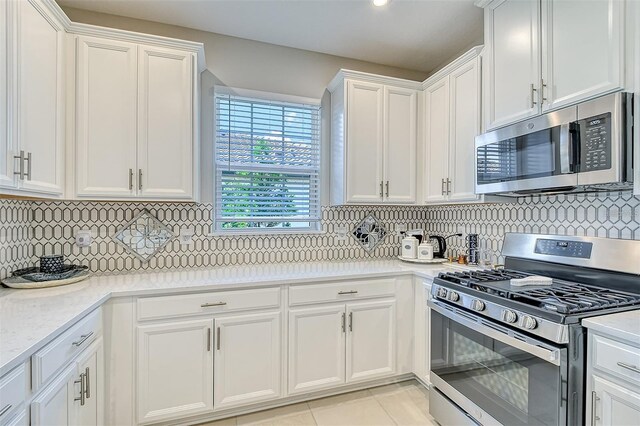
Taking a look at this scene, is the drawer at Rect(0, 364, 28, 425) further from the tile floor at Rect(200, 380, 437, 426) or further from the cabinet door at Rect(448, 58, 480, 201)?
the cabinet door at Rect(448, 58, 480, 201)

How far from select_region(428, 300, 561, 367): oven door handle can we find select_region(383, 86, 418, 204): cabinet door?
106 centimetres

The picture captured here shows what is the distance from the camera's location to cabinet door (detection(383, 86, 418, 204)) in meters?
2.74

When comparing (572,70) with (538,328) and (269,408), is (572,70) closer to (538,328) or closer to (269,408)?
(538,328)

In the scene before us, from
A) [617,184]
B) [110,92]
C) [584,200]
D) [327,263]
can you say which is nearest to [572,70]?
[617,184]

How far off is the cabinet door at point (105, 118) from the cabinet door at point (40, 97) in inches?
4.0

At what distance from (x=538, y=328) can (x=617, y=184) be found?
79cm

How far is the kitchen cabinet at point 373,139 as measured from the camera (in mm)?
2645

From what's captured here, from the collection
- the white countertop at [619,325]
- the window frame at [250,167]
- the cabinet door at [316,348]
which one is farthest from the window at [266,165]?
the white countertop at [619,325]

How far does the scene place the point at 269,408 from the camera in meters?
2.21

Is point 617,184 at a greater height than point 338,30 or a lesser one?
lesser

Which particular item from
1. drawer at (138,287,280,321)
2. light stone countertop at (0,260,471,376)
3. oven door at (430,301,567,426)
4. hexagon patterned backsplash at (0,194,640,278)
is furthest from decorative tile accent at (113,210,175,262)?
oven door at (430,301,567,426)

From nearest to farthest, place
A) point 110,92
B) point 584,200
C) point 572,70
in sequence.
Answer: point 572,70
point 584,200
point 110,92

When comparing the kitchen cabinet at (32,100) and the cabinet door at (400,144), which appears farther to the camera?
the cabinet door at (400,144)

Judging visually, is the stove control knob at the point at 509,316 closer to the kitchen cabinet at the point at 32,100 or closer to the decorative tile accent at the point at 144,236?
the decorative tile accent at the point at 144,236
